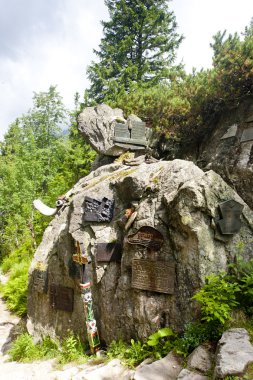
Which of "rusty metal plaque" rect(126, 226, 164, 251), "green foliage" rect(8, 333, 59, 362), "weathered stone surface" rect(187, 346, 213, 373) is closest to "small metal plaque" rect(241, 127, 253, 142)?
"rusty metal plaque" rect(126, 226, 164, 251)

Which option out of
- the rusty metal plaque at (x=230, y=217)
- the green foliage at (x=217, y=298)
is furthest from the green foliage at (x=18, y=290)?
the rusty metal plaque at (x=230, y=217)

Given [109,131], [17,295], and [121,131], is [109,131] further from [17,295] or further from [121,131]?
[17,295]

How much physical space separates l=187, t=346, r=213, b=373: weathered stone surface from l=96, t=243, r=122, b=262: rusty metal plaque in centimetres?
261

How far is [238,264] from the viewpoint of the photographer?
499 centimetres

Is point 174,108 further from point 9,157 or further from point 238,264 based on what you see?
point 9,157

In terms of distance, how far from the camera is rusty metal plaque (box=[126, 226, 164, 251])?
5.34 m

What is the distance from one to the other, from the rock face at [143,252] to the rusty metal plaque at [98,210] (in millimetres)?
26

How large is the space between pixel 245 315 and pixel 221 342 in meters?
0.87

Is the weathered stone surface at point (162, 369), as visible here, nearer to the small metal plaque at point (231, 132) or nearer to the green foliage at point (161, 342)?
the green foliage at point (161, 342)

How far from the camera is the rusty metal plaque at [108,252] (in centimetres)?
634

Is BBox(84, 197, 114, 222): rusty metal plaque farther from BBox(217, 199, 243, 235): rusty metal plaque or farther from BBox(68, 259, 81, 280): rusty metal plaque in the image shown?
BBox(217, 199, 243, 235): rusty metal plaque

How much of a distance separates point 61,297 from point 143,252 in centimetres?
315

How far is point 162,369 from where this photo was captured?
427cm

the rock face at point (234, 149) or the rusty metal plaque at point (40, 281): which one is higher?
the rock face at point (234, 149)
